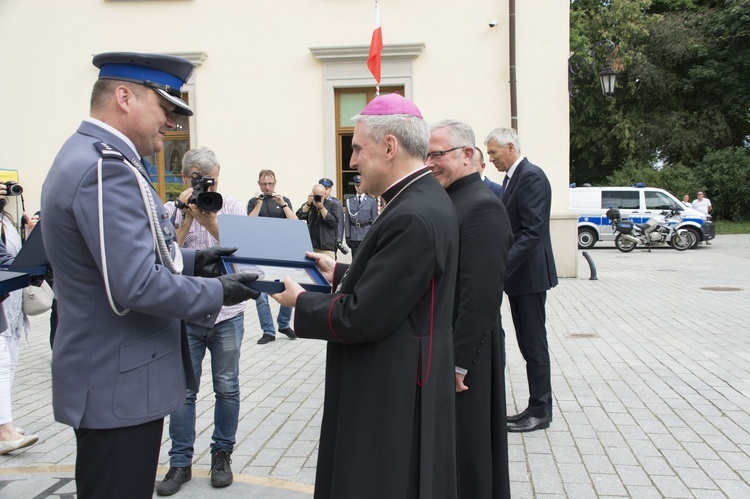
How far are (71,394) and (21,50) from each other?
14.0 metres

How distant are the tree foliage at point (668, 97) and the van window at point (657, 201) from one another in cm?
976

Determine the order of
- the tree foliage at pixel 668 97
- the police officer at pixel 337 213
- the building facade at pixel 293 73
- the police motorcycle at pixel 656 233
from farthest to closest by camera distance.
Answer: the tree foliage at pixel 668 97 → the police motorcycle at pixel 656 233 → the building facade at pixel 293 73 → the police officer at pixel 337 213

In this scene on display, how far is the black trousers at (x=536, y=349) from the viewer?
4707 millimetres

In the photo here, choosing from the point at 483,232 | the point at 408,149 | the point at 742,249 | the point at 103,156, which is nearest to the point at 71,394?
the point at 103,156

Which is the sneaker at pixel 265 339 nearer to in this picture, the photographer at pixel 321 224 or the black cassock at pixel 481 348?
the photographer at pixel 321 224

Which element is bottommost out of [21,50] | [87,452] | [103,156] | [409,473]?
[409,473]

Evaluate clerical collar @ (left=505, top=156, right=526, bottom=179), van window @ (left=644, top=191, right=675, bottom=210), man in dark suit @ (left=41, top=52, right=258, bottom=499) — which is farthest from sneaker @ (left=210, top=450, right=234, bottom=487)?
van window @ (left=644, top=191, right=675, bottom=210)

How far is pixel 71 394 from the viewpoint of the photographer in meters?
2.02

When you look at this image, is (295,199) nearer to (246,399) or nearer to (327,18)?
(327,18)

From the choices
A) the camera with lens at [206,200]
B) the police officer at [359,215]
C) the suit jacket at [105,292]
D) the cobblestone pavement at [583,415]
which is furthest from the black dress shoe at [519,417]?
the police officer at [359,215]

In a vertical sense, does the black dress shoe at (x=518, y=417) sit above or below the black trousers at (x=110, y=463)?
below

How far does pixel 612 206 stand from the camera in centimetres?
2205

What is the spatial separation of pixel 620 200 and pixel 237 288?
21.9 m

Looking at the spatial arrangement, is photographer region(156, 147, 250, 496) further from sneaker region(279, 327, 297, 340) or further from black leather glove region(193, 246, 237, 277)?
sneaker region(279, 327, 297, 340)
